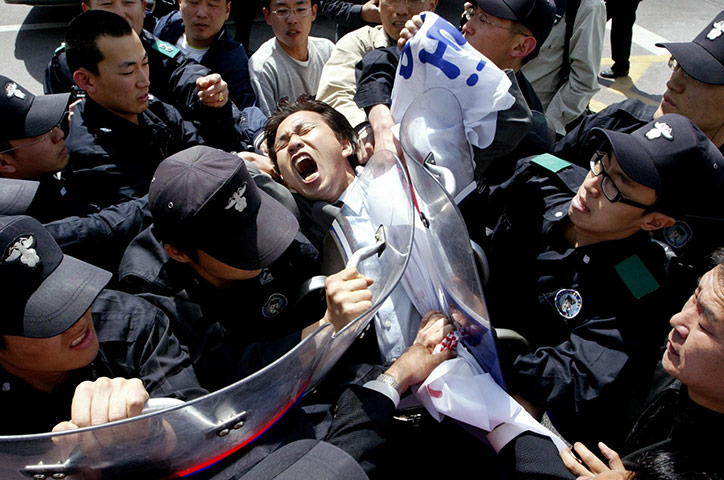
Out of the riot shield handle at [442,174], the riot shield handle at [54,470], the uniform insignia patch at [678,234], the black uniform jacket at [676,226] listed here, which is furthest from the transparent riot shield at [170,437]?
the uniform insignia patch at [678,234]

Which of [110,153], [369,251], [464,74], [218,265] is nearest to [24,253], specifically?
[218,265]

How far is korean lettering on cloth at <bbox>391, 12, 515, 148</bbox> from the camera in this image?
2008mm

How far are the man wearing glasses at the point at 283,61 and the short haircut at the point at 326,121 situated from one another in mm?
841

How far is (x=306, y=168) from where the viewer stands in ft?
8.13

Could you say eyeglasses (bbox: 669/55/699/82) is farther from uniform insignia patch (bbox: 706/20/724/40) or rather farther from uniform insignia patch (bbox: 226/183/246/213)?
uniform insignia patch (bbox: 226/183/246/213)

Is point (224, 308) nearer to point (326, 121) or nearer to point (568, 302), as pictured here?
point (326, 121)

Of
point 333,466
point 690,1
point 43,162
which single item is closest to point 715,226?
point 333,466

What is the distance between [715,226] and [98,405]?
8.33 ft

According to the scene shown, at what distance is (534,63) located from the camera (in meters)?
3.72

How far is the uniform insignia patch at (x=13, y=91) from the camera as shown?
2.29 meters

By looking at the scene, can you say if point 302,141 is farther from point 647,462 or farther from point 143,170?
point 647,462

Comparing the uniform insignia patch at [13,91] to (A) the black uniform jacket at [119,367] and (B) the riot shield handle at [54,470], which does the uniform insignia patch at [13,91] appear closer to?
(A) the black uniform jacket at [119,367]

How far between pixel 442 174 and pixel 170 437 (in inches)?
42.6

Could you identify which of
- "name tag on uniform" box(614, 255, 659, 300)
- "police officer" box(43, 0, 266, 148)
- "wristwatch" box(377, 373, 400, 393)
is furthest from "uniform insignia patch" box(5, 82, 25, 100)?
"name tag on uniform" box(614, 255, 659, 300)
